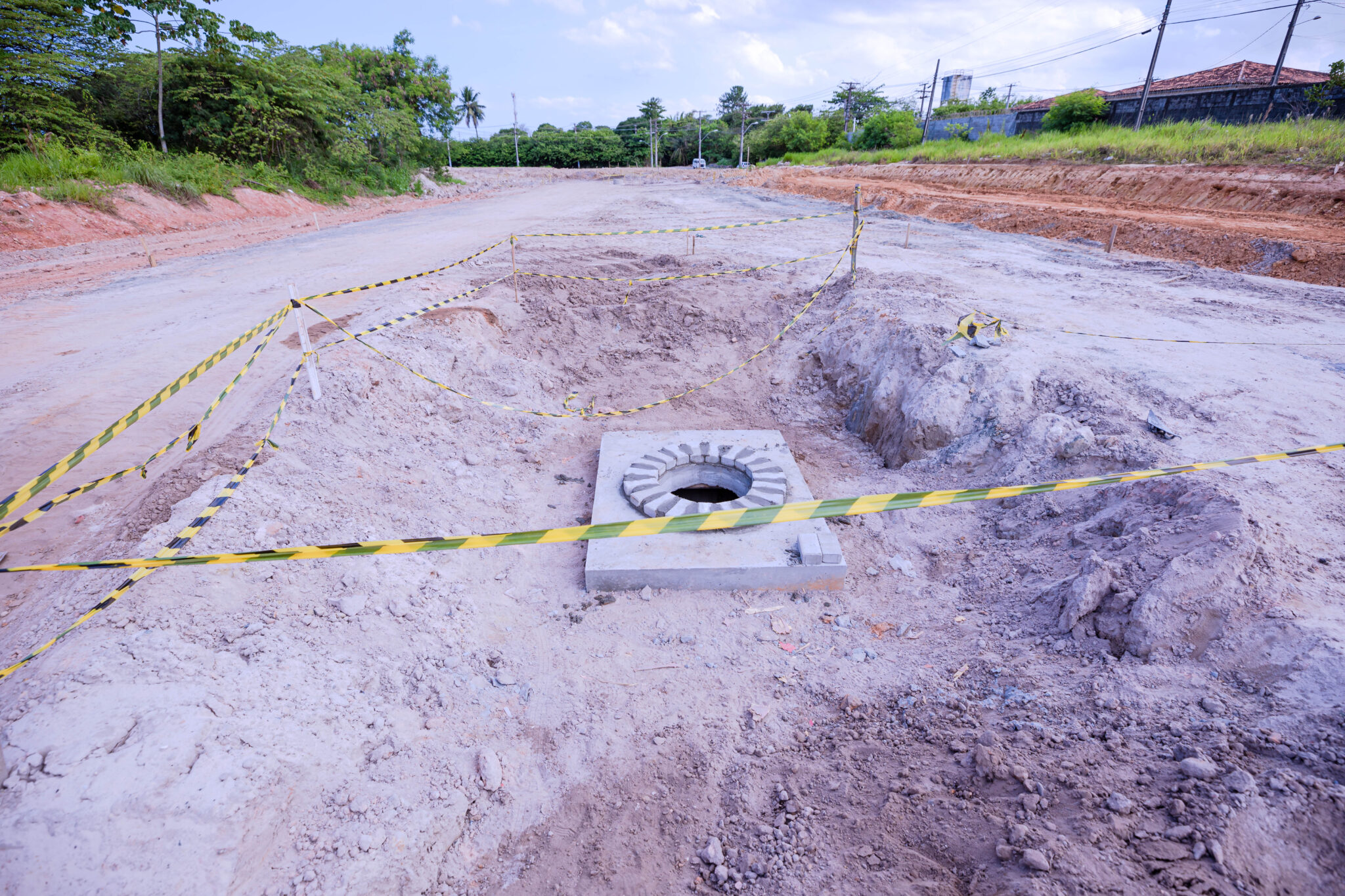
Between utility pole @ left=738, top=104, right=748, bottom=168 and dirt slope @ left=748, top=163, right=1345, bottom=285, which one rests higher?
utility pole @ left=738, top=104, right=748, bottom=168

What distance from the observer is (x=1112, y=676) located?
3066 millimetres

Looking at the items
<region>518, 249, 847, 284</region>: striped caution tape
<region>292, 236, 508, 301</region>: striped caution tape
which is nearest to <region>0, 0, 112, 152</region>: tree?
<region>292, 236, 508, 301</region>: striped caution tape

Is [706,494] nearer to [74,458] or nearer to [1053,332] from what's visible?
[1053,332]

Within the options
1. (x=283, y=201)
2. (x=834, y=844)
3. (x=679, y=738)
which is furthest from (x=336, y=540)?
(x=283, y=201)

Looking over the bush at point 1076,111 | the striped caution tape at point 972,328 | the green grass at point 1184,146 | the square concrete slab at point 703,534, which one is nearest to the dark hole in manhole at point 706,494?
the square concrete slab at point 703,534

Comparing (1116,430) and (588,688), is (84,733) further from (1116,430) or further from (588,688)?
(1116,430)

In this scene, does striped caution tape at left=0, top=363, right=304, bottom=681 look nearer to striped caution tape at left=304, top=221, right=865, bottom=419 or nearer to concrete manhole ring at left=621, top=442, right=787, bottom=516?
striped caution tape at left=304, top=221, right=865, bottom=419

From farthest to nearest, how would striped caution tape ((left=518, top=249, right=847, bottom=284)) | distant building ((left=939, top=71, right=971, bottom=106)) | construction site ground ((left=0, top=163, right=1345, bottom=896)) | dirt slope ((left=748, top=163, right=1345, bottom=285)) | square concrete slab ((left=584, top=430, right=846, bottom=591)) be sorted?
distant building ((left=939, top=71, right=971, bottom=106)), dirt slope ((left=748, top=163, right=1345, bottom=285)), striped caution tape ((left=518, top=249, right=847, bottom=284)), square concrete slab ((left=584, top=430, right=846, bottom=591)), construction site ground ((left=0, top=163, right=1345, bottom=896))

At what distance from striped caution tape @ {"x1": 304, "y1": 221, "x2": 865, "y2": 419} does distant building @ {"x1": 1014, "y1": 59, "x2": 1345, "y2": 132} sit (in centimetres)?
2142

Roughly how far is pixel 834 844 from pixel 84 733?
319 cm

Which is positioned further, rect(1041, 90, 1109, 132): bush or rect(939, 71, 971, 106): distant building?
rect(939, 71, 971, 106): distant building

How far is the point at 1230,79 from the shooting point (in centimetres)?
2547

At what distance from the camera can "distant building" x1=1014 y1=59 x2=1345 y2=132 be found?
20.0 meters

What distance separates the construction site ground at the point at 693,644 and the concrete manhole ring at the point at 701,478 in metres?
0.73
